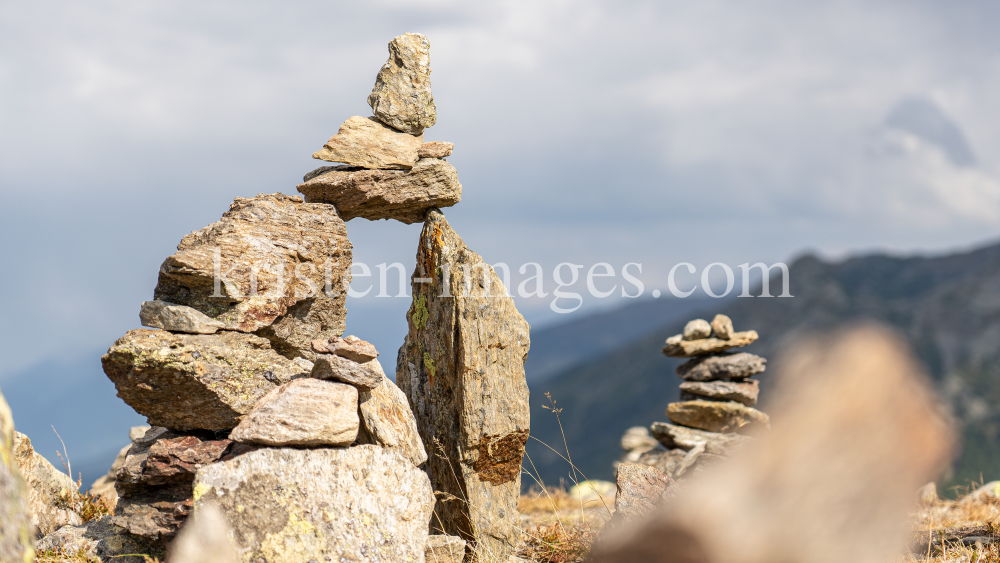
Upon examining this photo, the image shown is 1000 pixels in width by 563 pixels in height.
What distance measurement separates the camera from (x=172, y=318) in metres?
7.36

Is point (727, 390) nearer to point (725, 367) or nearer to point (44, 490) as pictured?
point (725, 367)

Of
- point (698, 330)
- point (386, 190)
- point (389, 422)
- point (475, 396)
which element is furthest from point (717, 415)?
point (389, 422)

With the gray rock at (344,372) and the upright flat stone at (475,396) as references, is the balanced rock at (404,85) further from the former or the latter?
the gray rock at (344,372)

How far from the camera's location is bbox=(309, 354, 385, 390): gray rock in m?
7.01

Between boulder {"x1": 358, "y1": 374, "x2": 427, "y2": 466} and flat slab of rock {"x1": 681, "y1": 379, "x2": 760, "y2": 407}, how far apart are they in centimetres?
886

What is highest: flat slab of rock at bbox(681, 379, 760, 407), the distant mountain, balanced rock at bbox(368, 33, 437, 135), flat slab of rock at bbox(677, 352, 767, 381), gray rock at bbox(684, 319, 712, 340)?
balanced rock at bbox(368, 33, 437, 135)

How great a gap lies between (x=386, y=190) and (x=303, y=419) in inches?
149

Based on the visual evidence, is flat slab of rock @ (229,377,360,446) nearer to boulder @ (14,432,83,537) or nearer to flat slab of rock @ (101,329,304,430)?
flat slab of rock @ (101,329,304,430)

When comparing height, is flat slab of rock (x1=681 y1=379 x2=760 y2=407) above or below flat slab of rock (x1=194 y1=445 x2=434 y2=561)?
below

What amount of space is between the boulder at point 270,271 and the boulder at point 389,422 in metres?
1.58

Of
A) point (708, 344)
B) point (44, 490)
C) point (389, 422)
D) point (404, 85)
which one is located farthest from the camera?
point (708, 344)

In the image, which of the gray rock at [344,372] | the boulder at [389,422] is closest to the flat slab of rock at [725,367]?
the boulder at [389,422]

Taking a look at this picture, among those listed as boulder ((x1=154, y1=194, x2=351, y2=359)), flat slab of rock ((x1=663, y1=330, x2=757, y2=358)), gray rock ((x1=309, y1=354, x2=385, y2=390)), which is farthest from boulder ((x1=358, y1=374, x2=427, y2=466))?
flat slab of rock ((x1=663, y1=330, x2=757, y2=358))

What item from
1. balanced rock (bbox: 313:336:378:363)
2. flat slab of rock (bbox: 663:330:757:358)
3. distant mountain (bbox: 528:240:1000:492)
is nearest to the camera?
balanced rock (bbox: 313:336:378:363)
